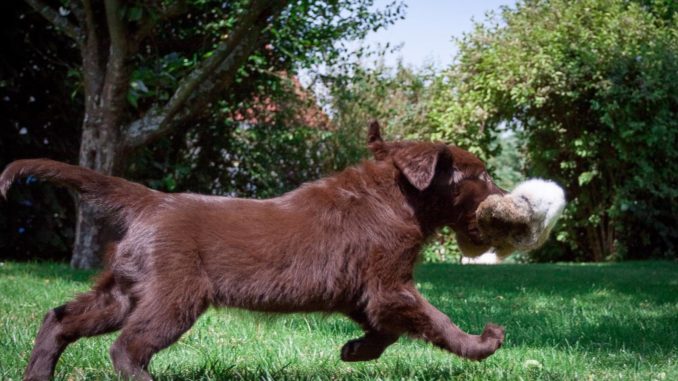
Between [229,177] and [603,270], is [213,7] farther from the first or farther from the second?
[603,270]

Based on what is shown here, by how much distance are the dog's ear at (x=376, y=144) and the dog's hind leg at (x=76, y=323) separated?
1403 millimetres

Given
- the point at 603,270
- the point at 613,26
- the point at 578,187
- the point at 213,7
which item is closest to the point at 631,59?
the point at 613,26

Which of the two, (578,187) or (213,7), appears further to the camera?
(578,187)

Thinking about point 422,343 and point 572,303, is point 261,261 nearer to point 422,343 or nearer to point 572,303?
point 422,343

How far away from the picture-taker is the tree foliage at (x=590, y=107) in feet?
43.8

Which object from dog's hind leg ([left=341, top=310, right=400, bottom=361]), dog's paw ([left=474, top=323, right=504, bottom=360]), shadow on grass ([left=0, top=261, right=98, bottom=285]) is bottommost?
shadow on grass ([left=0, top=261, right=98, bottom=285])

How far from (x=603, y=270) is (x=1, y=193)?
9.33 meters

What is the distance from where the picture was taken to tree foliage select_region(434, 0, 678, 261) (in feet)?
43.8

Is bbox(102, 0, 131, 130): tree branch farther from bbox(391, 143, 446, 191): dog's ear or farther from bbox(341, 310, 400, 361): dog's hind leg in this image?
bbox(341, 310, 400, 361): dog's hind leg

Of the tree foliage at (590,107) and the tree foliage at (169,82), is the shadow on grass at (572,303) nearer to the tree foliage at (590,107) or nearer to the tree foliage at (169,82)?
the tree foliage at (590,107)

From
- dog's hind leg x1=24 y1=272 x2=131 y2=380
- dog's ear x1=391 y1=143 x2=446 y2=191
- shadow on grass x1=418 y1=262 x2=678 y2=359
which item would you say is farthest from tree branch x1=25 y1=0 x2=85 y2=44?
dog's ear x1=391 y1=143 x2=446 y2=191

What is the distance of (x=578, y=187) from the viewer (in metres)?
14.5

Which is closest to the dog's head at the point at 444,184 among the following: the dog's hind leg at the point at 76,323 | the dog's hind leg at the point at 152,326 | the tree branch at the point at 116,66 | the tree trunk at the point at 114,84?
the dog's hind leg at the point at 152,326

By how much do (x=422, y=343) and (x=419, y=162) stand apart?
1545 millimetres
